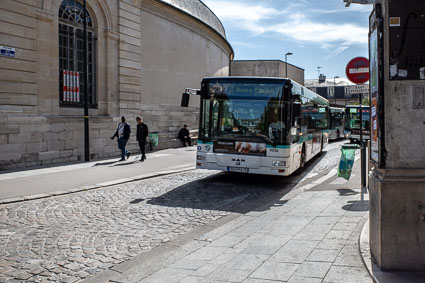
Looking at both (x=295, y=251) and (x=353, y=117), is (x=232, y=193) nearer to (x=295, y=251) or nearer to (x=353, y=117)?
(x=295, y=251)

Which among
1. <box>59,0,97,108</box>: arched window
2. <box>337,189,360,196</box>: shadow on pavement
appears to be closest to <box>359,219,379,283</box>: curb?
<box>337,189,360,196</box>: shadow on pavement

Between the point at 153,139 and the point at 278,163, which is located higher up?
the point at 153,139

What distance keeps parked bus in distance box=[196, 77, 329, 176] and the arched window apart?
24.1 ft

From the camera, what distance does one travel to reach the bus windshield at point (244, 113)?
10727mm

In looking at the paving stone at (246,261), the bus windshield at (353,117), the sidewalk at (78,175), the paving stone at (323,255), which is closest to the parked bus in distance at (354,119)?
the bus windshield at (353,117)

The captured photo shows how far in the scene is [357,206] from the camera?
24.9 ft

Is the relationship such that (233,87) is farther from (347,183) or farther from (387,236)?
(387,236)

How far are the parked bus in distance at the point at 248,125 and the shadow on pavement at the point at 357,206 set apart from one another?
2755 millimetres

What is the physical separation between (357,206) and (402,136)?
373cm

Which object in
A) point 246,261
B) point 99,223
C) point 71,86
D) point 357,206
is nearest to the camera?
point 246,261

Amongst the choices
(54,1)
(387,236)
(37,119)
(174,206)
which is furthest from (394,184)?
(54,1)

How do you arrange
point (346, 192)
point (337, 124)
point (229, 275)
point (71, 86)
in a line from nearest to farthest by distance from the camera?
1. point (229, 275)
2. point (346, 192)
3. point (71, 86)
4. point (337, 124)

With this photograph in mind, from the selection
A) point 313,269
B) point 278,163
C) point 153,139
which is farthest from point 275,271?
point 153,139

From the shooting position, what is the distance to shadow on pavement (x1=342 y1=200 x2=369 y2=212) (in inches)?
290
